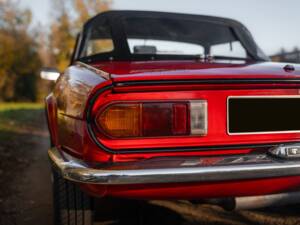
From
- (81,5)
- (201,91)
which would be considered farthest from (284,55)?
(81,5)

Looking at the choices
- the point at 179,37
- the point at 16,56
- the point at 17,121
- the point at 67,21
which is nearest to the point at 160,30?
the point at 179,37

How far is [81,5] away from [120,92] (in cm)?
2063

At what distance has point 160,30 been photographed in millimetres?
3412

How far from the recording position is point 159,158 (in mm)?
1885

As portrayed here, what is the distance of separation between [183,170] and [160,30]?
1899 mm

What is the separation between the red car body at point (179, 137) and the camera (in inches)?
72.9

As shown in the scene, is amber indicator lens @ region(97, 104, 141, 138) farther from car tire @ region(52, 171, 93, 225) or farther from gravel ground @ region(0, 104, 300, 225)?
gravel ground @ region(0, 104, 300, 225)

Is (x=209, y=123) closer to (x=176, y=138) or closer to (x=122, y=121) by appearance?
(x=176, y=138)

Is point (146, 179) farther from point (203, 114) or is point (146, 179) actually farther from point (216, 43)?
point (216, 43)

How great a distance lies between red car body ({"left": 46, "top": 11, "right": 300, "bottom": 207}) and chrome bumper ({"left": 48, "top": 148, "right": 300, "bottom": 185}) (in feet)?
0.05

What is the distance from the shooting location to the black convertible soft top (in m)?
3.04

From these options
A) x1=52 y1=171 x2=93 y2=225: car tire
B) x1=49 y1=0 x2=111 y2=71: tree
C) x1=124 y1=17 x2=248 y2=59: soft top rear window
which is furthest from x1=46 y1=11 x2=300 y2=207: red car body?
x1=49 y1=0 x2=111 y2=71: tree

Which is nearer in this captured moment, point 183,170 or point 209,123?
point 183,170

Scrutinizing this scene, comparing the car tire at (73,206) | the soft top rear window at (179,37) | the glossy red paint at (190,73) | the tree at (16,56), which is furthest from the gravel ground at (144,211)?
the tree at (16,56)
